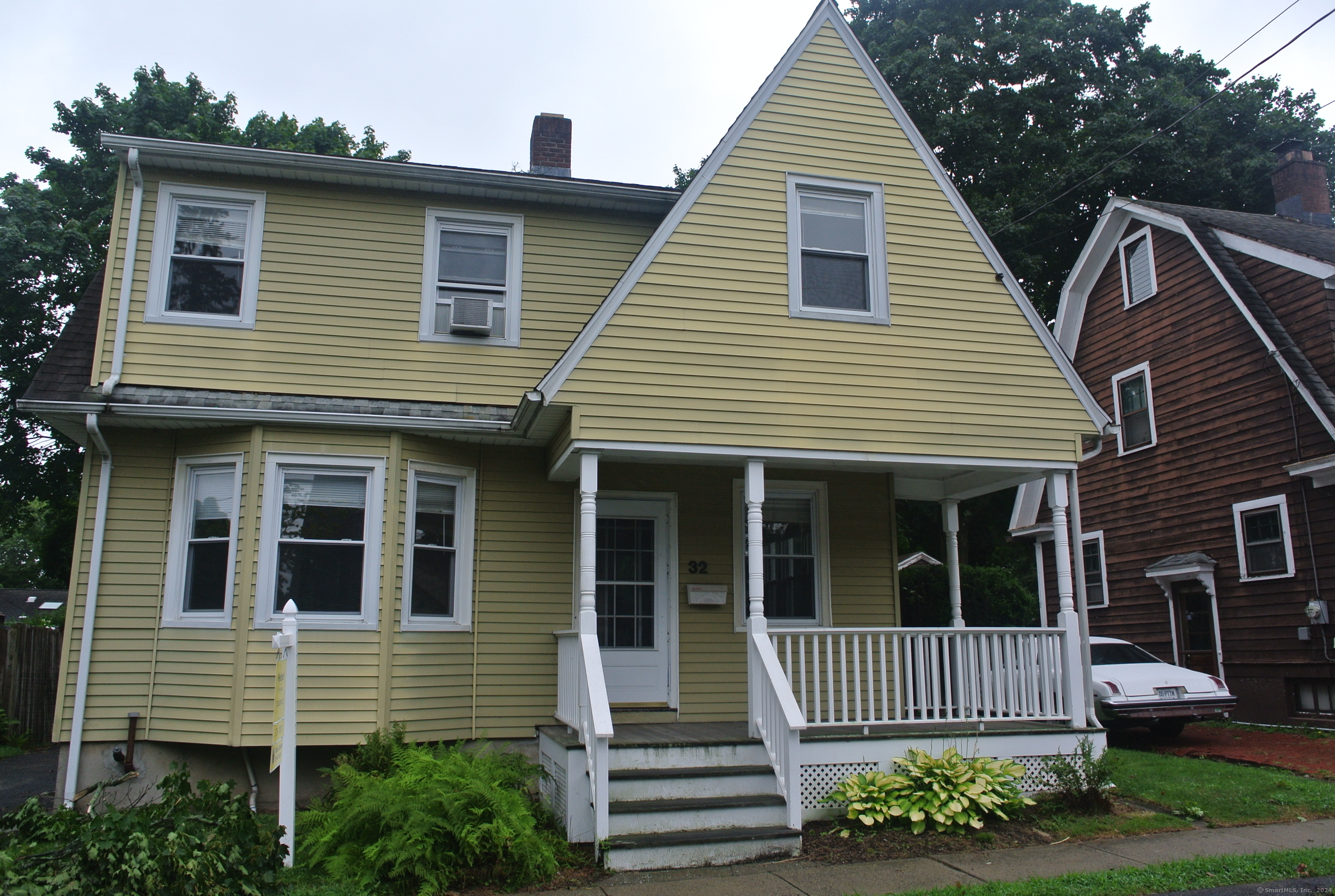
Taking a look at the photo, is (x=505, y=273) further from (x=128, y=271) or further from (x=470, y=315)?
(x=128, y=271)

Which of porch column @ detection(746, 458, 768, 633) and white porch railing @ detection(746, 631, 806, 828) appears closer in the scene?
white porch railing @ detection(746, 631, 806, 828)

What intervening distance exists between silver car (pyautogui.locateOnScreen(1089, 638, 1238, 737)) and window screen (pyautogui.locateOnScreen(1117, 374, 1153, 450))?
237 inches

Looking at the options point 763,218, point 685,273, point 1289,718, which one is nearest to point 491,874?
point 685,273

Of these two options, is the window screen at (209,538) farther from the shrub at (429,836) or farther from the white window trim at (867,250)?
the white window trim at (867,250)

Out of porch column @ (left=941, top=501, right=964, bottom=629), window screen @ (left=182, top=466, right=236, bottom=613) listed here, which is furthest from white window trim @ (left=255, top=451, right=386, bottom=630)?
porch column @ (left=941, top=501, right=964, bottom=629)

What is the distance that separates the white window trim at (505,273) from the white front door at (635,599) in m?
2.25

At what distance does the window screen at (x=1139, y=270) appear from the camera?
691 inches

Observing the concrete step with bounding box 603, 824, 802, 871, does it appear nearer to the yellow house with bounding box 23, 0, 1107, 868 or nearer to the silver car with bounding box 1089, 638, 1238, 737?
the yellow house with bounding box 23, 0, 1107, 868

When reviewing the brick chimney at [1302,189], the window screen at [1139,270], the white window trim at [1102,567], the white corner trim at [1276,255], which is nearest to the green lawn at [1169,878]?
the white corner trim at [1276,255]

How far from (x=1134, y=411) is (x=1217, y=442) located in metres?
2.20

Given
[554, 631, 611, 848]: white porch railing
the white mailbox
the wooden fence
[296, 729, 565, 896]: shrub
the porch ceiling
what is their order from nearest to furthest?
[296, 729, 565, 896]: shrub, [554, 631, 611, 848]: white porch railing, the porch ceiling, the white mailbox, the wooden fence

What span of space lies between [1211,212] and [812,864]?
1621 cm

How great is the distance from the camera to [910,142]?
9898mm

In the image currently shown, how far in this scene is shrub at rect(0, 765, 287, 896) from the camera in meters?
5.41
